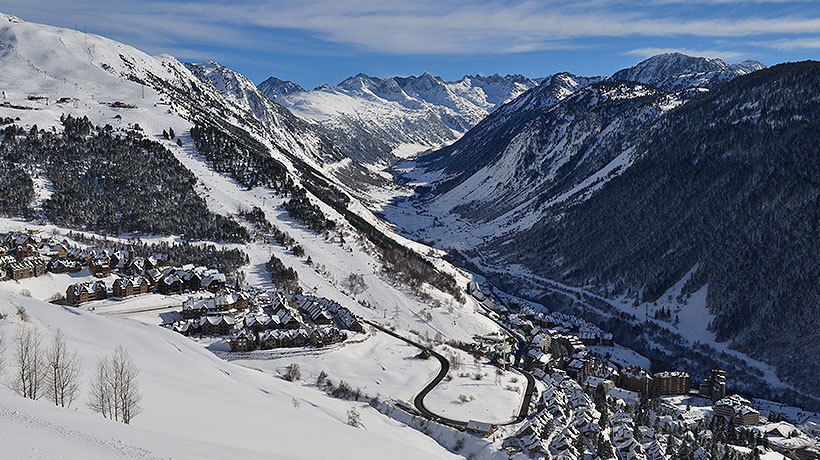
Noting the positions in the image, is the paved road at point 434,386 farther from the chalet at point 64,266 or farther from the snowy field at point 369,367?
the chalet at point 64,266

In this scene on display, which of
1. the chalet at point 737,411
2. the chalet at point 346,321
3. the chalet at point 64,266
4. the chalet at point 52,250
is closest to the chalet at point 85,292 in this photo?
the chalet at point 64,266

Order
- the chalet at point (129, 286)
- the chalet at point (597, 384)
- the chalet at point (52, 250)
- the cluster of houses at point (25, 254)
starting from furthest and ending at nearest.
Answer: the chalet at point (52, 250)
the chalet at point (129, 286)
the cluster of houses at point (25, 254)
the chalet at point (597, 384)

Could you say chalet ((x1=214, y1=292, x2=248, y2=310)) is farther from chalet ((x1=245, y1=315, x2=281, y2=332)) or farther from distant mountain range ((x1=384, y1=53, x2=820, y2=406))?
distant mountain range ((x1=384, y1=53, x2=820, y2=406))

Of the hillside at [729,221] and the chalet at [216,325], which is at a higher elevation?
the hillside at [729,221]

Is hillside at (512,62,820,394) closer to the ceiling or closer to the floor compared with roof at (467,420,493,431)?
closer to the ceiling

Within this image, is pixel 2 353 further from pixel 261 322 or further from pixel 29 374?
pixel 261 322

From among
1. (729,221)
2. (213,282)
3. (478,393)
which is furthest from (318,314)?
(729,221)

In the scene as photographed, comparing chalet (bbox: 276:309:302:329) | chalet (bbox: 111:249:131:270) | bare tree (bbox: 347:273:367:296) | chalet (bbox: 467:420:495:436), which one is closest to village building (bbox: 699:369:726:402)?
chalet (bbox: 467:420:495:436)

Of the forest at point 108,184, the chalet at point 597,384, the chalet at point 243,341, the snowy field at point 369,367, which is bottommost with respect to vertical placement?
the chalet at point 597,384
